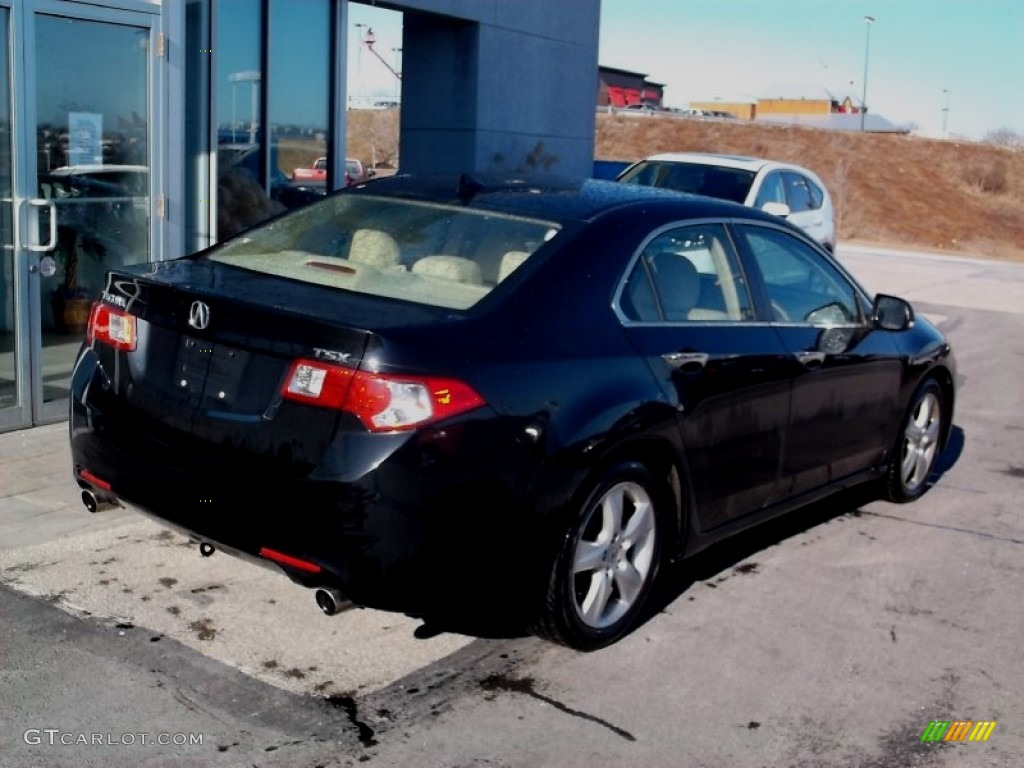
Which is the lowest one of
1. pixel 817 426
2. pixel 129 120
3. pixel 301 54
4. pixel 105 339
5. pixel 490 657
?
pixel 490 657

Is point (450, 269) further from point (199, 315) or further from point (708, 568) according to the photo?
point (708, 568)

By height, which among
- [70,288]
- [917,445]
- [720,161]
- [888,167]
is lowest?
[917,445]

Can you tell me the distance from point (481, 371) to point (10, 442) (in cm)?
402

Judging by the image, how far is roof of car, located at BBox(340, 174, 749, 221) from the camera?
16.0 ft

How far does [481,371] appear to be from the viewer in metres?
3.99

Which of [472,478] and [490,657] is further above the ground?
[472,478]

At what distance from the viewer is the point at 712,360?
4.92m

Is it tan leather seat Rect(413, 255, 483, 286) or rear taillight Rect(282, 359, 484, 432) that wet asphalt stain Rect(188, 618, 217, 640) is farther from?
tan leather seat Rect(413, 255, 483, 286)

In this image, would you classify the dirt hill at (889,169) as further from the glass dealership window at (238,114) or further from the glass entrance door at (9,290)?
the glass entrance door at (9,290)

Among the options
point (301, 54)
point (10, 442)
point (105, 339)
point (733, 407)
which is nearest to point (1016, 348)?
point (301, 54)

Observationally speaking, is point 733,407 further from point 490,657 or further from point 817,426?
point 490,657

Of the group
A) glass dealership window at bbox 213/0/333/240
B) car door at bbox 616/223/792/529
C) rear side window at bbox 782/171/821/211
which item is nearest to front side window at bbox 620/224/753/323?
car door at bbox 616/223/792/529

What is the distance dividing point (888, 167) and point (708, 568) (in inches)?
2421

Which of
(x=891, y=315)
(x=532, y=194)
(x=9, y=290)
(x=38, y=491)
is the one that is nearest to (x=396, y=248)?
(x=532, y=194)
